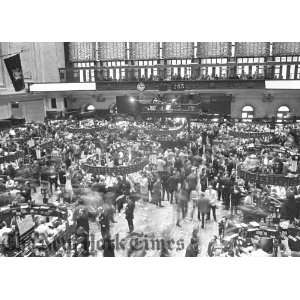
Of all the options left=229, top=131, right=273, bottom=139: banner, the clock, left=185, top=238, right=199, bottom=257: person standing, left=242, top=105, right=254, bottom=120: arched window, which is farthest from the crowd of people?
the clock

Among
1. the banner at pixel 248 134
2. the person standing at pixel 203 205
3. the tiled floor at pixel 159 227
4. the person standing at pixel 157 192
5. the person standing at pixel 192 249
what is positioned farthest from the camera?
the banner at pixel 248 134

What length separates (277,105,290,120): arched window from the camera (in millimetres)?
14547

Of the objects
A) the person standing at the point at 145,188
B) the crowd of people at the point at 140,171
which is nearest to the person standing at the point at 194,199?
the crowd of people at the point at 140,171

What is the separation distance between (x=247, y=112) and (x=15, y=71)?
11.8 metres

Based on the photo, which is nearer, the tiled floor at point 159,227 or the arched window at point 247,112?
the tiled floor at point 159,227

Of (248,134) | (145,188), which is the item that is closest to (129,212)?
(145,188)

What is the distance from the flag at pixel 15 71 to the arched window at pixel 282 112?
39.7ft

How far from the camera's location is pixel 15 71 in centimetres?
1595

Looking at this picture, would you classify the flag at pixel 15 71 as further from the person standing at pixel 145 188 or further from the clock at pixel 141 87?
the person standing at pixel 145 188

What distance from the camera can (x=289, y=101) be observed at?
14352 millimetres

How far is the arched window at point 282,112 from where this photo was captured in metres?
14.5

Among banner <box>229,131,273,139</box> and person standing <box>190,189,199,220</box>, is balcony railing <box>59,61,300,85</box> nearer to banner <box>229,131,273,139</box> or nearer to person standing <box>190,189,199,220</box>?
banner <box>229,131,273,139</box>

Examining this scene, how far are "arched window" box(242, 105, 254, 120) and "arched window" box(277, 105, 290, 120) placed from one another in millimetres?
1497
